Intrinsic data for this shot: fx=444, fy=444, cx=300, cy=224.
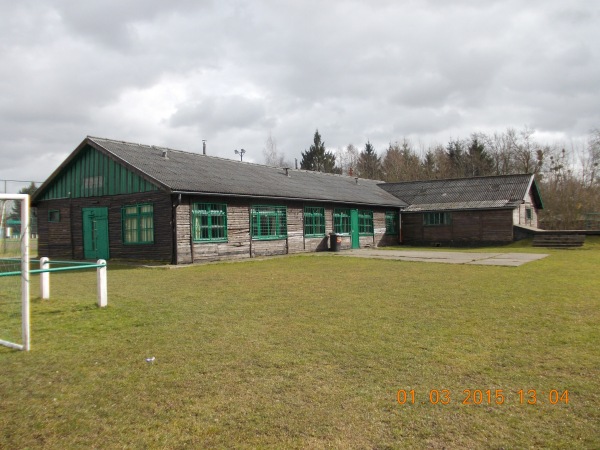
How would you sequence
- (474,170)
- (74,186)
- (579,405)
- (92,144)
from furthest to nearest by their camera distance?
(474,170) < (74,186) < (92,144) < (579,405)

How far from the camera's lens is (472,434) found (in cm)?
339

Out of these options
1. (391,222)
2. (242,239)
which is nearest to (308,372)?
(242,239)

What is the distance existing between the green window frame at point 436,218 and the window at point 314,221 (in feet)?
32.3

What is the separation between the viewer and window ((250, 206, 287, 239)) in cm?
2073

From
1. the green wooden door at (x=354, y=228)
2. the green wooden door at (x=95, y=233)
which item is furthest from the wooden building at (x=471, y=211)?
the green wooden door at (x=95, y=233)

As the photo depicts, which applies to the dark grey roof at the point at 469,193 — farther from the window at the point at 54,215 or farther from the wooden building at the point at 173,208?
the window at the point at 54,215

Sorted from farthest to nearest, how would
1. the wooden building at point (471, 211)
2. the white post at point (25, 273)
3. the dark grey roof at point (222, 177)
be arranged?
the wooden building at point (471, 211)
the dark grey roof at point (222, 177)
the white post at point (25, 273)

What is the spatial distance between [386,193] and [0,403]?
1291 inches

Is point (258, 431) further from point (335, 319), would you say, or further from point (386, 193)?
point (386, 193)

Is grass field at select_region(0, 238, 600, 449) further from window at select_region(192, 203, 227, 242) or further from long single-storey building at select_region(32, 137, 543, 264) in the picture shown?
long single-storey building at select_region(32, 137, 543, 264)

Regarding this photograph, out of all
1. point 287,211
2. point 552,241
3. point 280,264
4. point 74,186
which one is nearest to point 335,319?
point 280,264

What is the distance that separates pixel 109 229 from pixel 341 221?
12824 mm

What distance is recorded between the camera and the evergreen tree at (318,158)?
66125 mm
